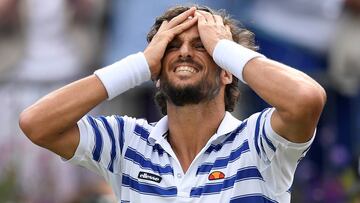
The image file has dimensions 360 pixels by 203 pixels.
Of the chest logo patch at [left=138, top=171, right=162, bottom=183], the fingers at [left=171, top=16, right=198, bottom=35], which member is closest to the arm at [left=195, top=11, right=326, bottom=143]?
the fingers at [left=171, top=16, right=198, bottom=35]

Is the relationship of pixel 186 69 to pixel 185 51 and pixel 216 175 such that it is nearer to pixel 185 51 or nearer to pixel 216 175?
pixel 185 51

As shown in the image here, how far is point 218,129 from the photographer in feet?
25.0

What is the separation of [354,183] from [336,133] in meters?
2.15

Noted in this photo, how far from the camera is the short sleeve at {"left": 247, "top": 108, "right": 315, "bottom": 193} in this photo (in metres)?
7.18

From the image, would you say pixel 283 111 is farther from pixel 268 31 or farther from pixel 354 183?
pixel 268 31

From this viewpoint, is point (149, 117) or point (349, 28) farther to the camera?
point (149, 117)

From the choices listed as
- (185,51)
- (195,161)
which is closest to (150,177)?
(195,161)

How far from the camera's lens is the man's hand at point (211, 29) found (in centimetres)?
750

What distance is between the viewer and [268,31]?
14578 millimetres

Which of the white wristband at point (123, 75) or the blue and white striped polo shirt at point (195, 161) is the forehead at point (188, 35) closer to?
the white wristband at point (123, 75)

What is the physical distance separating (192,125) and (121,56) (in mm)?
7136

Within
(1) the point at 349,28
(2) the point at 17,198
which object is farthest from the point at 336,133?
(2) the point at 17,198

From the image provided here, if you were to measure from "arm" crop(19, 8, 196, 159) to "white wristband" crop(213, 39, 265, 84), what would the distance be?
26cm

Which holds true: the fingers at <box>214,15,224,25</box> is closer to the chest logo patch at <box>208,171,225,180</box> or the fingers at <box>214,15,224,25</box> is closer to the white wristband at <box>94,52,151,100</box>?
the white wristband at <box>94,52,151,100</box>
